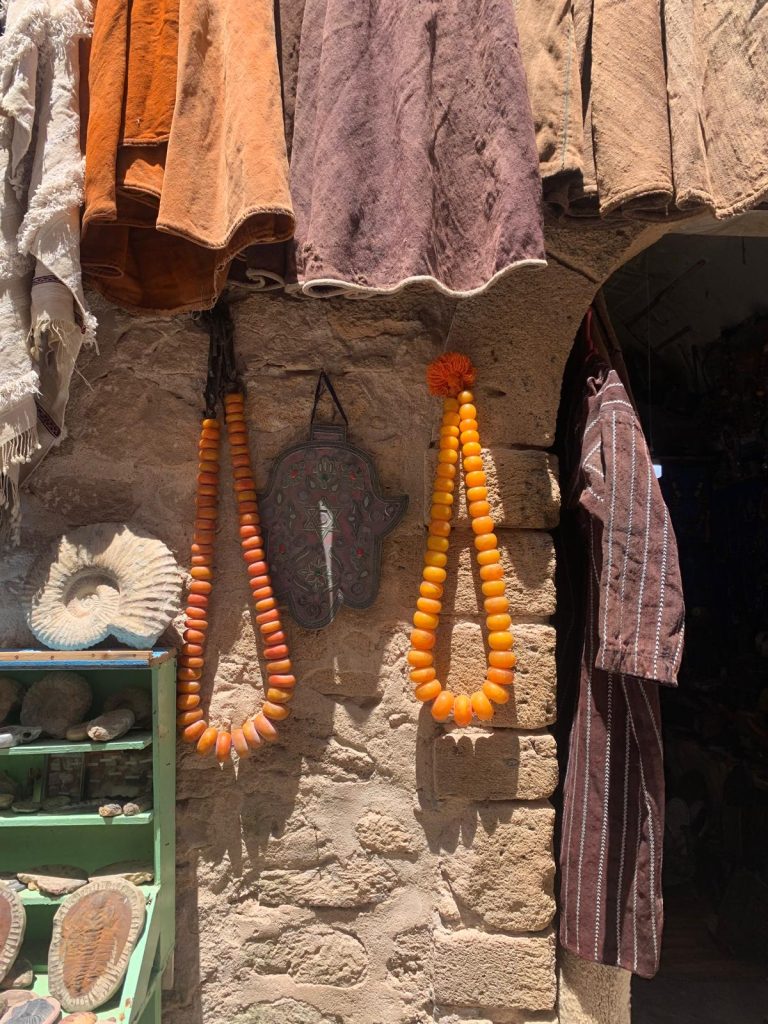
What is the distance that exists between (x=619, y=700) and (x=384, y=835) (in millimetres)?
725

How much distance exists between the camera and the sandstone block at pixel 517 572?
1.95m

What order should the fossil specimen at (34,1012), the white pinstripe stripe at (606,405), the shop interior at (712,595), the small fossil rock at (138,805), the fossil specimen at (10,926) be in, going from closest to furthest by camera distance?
1. the fossil specimen at (34,1012)
2. the fossil specimen at (10,926)
3. the small fossil rock at (138,805)
4. the white pinstripe stripe at (606,405)
5. the shop interior at (712,595)

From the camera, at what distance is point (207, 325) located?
2.06m

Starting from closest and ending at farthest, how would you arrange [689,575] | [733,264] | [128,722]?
1. [128,722]
2. [733,264]
3. [689,575]

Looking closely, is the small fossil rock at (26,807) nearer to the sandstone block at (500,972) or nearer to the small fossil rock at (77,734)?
the small fossil rock at (77,734)

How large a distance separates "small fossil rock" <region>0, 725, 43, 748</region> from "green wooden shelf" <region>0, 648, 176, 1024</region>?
17 millimetres

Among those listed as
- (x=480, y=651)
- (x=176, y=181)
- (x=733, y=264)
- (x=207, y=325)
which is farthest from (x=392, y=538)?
(x=733, y=264)

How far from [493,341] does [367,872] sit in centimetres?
147

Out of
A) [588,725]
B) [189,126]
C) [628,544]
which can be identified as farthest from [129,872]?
[189,126]

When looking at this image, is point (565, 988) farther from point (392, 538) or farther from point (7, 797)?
point (7, 797)

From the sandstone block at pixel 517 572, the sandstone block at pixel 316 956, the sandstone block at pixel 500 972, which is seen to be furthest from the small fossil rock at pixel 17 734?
the sandstone block at pixel 500 972

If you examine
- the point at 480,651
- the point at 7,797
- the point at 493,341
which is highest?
the point at 493,341

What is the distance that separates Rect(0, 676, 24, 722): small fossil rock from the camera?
184 cm

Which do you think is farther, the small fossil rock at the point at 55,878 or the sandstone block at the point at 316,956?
the sandstone block at the point at 316,956
